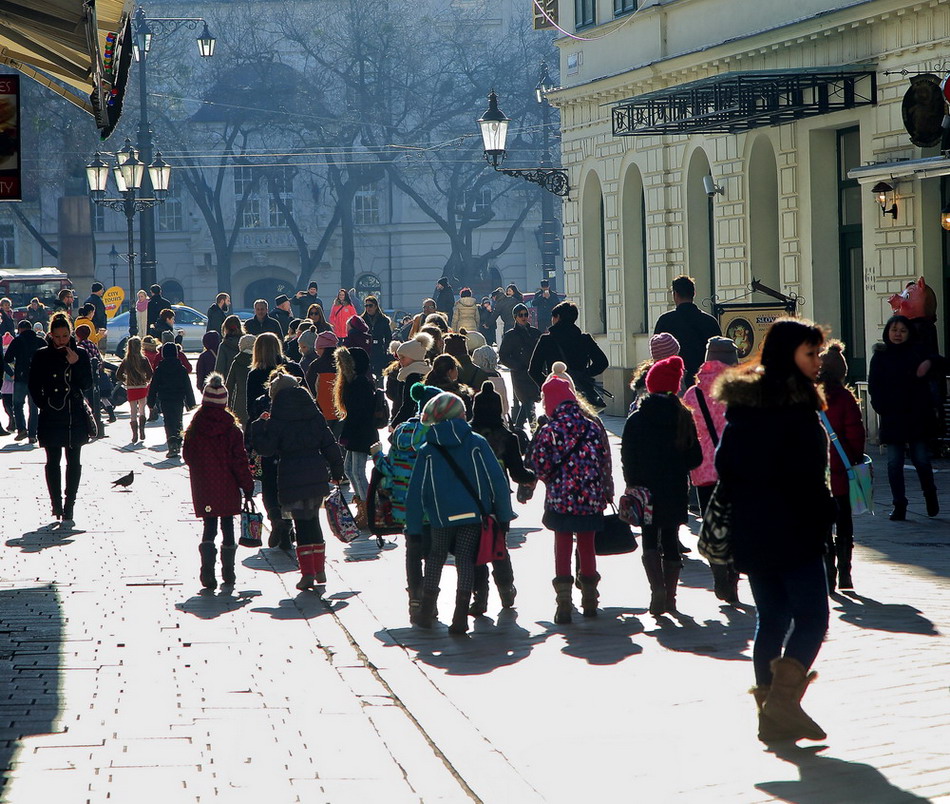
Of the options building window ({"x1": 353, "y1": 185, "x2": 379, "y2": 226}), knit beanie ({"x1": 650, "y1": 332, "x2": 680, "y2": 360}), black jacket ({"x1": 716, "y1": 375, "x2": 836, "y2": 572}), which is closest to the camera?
black jacket ({"x1": 716, "y1": 375, "x2": 836, "y2": 572})

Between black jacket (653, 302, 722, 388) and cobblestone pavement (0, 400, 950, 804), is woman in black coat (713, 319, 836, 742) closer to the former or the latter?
cobblestone pavement (0, 400, 950, 804)

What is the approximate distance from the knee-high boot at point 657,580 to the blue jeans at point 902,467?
13.1 feet

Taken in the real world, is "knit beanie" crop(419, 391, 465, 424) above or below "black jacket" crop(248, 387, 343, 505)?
above

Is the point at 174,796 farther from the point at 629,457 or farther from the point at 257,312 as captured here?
the point at 257,312

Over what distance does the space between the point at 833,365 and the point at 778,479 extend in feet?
13.0

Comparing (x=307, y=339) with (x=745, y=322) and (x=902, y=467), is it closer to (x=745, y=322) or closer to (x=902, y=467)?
(x=745, y=322)

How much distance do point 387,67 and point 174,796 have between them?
6093 centimetres

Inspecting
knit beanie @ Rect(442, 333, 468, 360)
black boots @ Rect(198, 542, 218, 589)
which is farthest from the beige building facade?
black boots @ Rect(198, 542, 218, 589)

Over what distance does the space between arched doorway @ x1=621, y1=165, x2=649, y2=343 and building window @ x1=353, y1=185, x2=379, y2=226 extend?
50.3 metres

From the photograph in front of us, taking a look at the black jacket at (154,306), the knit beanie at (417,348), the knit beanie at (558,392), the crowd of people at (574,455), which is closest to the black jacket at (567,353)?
the crowd of people at (574,455)

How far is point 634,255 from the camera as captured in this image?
975 inches

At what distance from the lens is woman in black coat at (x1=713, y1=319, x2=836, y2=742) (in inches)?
246

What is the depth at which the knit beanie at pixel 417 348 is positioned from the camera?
13125mm

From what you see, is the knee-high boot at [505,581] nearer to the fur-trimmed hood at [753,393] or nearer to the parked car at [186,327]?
the fur-trimmed hood at [753,393]
